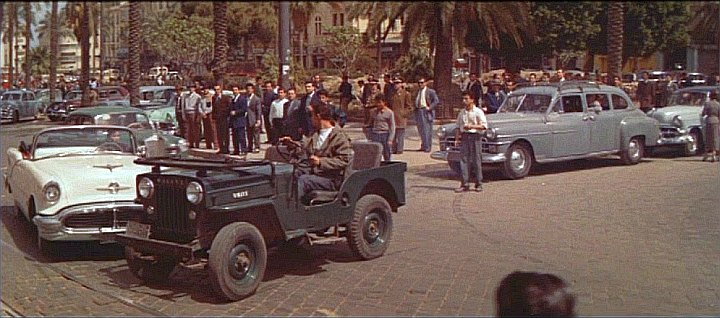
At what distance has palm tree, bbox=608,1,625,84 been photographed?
33.7 feet

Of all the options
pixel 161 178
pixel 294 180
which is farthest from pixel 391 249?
pixel 161 178

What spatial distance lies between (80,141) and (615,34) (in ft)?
22.2

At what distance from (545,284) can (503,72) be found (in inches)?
431

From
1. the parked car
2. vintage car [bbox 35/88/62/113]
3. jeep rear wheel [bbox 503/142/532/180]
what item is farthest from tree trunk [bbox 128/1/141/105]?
jeep rear wheel [bbox 503/142/532/180]

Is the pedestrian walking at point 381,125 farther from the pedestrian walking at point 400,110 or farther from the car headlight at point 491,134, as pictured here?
the car headlight at point 491,134

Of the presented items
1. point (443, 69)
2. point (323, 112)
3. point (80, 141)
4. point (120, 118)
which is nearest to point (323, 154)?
point (323, 112)

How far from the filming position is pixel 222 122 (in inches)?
786

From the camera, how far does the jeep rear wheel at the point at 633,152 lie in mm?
17781

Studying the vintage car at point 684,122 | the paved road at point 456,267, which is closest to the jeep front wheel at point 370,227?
the paved road at point 456,267

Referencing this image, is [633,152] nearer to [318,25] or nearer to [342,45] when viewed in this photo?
[342,45]

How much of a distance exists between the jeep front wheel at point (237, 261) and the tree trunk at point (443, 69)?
2267 mm

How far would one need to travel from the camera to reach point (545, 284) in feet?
11.6

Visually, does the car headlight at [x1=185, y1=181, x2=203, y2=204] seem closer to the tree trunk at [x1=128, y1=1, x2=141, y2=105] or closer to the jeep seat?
the tree trunk at [x1=128, y1=1, x2=141, y2=105]

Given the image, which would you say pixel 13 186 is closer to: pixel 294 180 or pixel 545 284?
pixel 294 180
